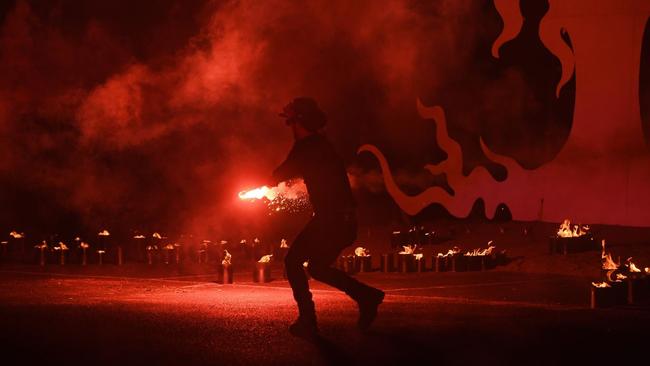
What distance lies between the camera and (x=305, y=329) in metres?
7.91

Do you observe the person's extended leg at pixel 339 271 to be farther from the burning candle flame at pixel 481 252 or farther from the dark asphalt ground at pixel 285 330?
the burning candle flame at pixel 481 252

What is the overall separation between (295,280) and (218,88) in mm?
15883

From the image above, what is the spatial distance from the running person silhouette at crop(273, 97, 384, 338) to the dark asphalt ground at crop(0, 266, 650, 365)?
1.16 ft

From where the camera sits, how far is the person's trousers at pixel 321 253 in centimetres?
806

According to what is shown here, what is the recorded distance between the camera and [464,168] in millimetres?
23016

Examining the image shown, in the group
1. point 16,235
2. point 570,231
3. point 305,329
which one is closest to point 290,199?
point 16,235

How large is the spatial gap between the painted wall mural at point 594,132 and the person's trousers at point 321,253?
12.0 metres

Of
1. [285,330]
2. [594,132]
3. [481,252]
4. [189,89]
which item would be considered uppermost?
[189,89]

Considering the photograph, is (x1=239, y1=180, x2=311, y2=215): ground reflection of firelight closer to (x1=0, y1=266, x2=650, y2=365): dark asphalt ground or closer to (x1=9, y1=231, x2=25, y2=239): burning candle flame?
(x1=9, y1=231, x2=25, y2=239): burning candle flame

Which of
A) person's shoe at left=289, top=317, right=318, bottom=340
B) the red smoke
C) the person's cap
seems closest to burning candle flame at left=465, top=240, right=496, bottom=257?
the red smoke

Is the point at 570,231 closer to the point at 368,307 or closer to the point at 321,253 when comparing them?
the point at 368,307

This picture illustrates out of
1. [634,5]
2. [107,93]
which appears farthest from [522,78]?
[107,93]

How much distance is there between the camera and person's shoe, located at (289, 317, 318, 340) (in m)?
7.86

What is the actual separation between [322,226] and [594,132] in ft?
41.5
